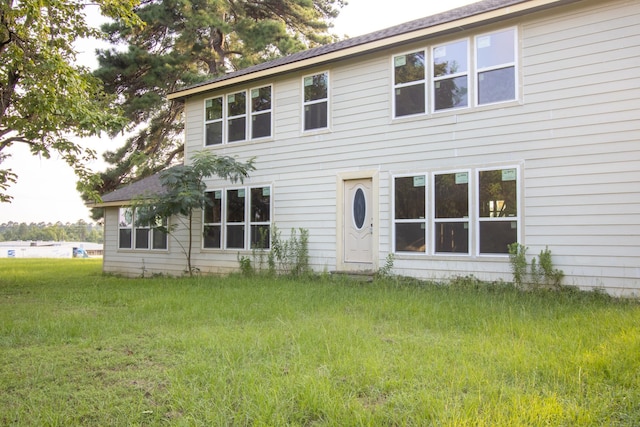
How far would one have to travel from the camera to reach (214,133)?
1218 centimetres

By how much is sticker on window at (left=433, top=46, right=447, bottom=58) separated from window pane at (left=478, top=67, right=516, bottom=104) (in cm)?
89

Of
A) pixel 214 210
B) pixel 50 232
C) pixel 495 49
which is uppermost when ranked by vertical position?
pixel 495 49

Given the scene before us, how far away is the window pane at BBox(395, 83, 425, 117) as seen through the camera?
879cm

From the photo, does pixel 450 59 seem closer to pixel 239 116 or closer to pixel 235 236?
pixel 239 116

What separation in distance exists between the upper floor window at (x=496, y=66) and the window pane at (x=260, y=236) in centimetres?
555

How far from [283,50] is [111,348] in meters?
16.3

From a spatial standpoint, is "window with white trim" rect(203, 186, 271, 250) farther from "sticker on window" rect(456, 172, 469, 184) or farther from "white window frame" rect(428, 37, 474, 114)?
"sticker on window" rect(456, 172, 469, 184)

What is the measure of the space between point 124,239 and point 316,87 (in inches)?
338

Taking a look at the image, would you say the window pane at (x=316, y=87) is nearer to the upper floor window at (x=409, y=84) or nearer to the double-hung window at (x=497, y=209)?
the upper floor window at (x=409, y=84)

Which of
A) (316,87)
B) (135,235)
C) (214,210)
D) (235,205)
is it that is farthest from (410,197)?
(135,235)

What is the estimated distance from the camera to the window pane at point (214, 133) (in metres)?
12.1

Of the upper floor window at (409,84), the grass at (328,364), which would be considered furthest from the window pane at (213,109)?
the grass at (328,364)

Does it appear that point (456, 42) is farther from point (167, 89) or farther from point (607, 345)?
point (167, 89)

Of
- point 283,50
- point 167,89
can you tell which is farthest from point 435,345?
point 167,89
